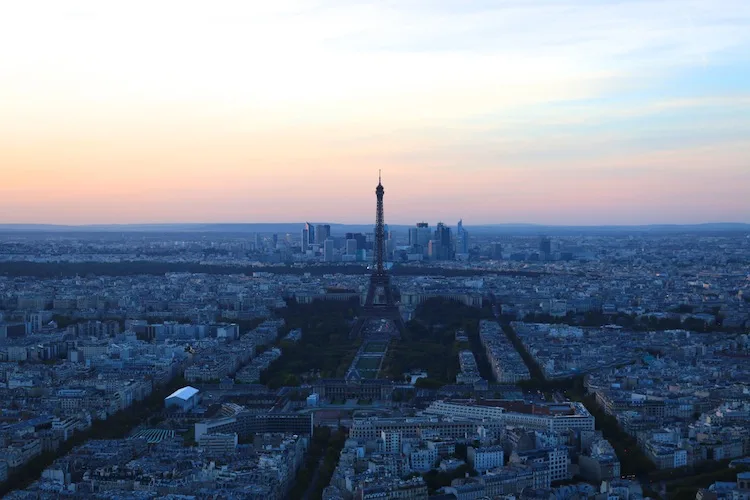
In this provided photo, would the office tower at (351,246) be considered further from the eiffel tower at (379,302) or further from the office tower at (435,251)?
the eiffel tower at (379,302)

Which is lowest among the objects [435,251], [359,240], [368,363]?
[368,363]

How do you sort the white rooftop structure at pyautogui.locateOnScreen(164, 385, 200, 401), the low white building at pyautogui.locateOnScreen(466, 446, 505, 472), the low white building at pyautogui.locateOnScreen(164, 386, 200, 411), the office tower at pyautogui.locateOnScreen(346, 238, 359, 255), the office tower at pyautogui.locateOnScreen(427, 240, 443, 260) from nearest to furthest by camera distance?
1. the low white building at pyautogui.locateOnScreen(466, 446, 505, 472)
2. the low white building at pyautogui.locateOnScreen(164, 386, 200, 411)
3. the white rooftop structure at pyautogui.locateOnScreen(164, 385, 200, 401)
4. the office tower at pyautogui.locateOnScreen(427, 240, 443, 260)
5. the office tower at pyautogui.locateOnScreen(346, 238, 359, 255)

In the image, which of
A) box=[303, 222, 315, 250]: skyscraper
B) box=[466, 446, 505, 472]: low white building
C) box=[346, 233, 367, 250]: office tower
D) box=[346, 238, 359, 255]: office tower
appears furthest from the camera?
box=[303, 222, 315, 250]: skyscraper

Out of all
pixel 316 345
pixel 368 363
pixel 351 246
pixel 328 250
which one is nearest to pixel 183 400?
pixel 368 363

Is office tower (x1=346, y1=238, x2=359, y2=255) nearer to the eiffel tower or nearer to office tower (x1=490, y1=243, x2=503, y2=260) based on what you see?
office tower (x1=490, y1=243, x2=503, y2=260)

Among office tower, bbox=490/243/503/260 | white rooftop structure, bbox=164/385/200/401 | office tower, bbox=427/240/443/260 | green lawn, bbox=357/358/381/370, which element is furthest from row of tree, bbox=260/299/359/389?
office tower, bbox=490/243/503/260

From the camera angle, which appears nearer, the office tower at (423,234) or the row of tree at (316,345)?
the row of tree at (316,345)

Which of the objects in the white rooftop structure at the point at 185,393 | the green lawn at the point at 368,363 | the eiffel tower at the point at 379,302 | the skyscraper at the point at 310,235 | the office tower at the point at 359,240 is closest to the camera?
the white rooftop structure at the point at 185,393

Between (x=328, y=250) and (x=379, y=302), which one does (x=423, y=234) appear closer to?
(x=328, y=250)

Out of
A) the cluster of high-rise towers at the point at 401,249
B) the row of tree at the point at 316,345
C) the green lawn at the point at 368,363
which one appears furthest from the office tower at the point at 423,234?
the green lawn at the point at 368,363

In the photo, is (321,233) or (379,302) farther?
(321,233)

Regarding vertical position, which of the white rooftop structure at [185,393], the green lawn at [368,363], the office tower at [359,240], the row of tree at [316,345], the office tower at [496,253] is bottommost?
the green lawn at [368,363]

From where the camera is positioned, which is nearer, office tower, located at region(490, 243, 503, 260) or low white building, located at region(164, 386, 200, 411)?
low white building, located at region(164, 386, 200, 411)

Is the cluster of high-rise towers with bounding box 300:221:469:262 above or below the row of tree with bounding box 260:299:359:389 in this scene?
above
